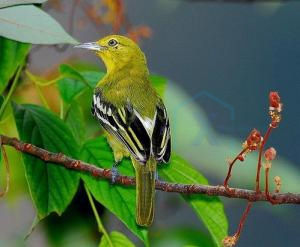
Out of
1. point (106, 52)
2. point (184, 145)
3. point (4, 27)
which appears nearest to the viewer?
point (4, 27)

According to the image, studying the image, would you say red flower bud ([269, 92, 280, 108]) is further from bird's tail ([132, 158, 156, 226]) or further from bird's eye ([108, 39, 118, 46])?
bird's eye ([108, 39, 118, 46])

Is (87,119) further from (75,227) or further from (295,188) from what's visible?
(295,188)

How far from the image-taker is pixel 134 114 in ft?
1.91

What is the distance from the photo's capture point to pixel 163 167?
1.99 feet

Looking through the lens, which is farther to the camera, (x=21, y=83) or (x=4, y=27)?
(x=21, y=83)

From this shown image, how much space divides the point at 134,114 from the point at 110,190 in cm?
7

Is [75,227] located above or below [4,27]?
below

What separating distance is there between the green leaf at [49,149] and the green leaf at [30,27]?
91mm

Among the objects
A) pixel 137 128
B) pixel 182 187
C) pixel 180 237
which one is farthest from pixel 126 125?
pixel 180 237

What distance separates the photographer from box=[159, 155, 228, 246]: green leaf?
1.94 feet

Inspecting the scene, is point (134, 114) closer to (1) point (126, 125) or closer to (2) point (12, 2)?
(1) point (126, 125)

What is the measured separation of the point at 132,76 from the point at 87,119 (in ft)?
0.52

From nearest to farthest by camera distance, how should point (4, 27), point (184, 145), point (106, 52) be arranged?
point (4, 27)
point (106, 52)
point (184, 145)

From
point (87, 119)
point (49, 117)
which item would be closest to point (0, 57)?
point (49, 117)
